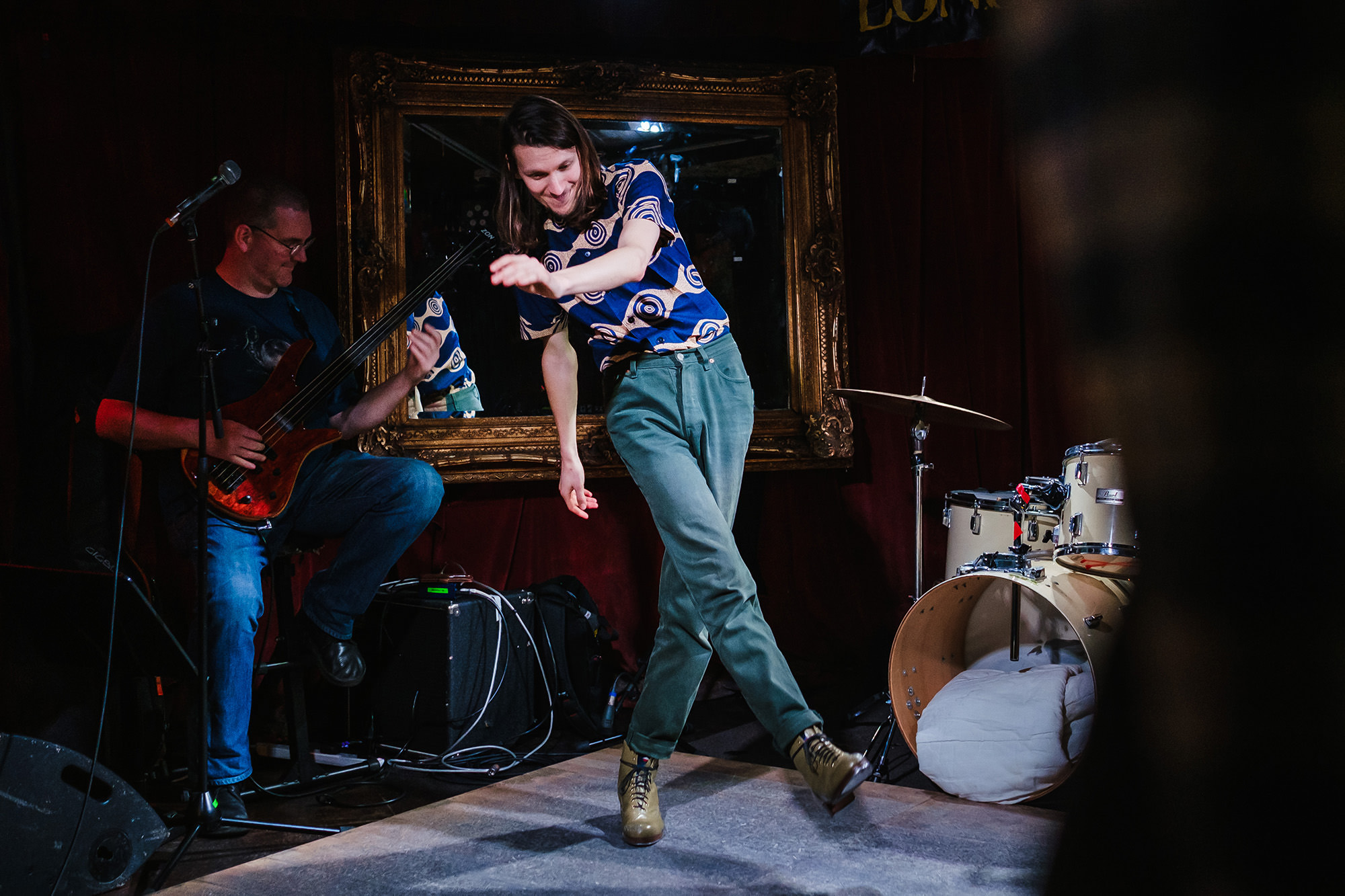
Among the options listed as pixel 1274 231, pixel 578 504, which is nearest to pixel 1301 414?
pixel 1274 231

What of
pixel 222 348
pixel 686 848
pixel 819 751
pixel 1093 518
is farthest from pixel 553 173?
pixel 1093 518

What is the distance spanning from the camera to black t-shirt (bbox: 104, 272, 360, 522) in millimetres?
2809

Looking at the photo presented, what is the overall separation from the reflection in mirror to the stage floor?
5.96 ft

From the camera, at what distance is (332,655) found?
276 cm

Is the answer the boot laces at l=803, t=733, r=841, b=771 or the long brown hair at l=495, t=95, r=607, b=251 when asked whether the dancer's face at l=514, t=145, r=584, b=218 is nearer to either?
the long brown hair at l=495, t=95, r=607, b=251

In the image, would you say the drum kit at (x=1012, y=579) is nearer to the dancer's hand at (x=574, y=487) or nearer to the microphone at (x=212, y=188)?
the dancer's hand at (x=574, y=487)

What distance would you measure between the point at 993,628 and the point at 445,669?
5.97 feet

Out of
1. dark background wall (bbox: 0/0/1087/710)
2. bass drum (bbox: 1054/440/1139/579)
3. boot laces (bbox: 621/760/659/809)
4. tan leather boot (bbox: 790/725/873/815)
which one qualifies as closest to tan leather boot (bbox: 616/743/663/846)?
boot laces (bbox: 621/760/659/809)

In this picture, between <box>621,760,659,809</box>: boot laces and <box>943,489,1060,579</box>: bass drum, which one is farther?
<box>943,489,1060,579</box>: bass drum

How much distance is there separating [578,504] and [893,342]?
2391mm

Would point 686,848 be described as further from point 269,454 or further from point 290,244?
point 290,244

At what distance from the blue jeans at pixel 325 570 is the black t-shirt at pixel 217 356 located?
0.52 feet

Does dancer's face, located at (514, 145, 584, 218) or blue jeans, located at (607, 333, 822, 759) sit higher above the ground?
dancer's face, located at (514, 145, 584, 218)

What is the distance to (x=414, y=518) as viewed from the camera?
116 inches
